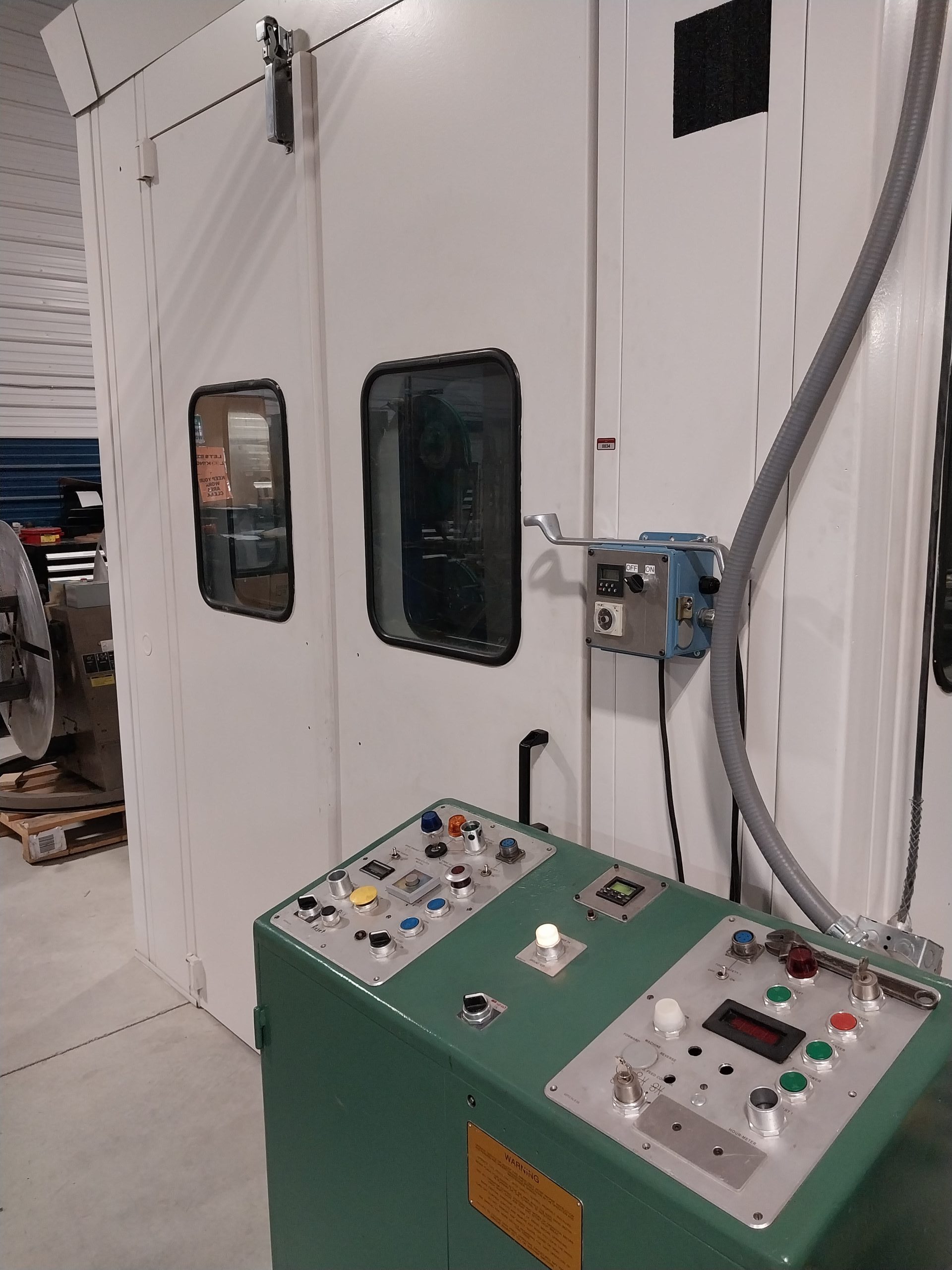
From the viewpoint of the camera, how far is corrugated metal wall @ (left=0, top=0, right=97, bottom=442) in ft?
15.7

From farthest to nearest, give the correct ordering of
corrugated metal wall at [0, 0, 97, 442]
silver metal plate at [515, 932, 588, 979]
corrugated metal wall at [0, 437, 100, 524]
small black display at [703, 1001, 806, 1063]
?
corrugated metal wall at [0, 437, 100, 524], corrugated metal wall at [0, 0, 97, 442], silver metal plate at [515, 932, 588, 979], small black display at [703, 1001, 806, 1063]

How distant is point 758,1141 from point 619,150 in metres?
1.26

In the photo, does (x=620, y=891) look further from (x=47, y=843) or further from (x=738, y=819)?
(x=47, y=843)

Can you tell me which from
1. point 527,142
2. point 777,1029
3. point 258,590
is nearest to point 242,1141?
point 258,590

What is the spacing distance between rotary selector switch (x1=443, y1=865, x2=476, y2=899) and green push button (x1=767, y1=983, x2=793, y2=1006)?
421 millimetres

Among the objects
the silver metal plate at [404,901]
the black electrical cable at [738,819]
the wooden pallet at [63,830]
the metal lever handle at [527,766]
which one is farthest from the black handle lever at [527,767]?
the wooden pallet at [63,830]

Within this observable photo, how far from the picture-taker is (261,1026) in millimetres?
1286

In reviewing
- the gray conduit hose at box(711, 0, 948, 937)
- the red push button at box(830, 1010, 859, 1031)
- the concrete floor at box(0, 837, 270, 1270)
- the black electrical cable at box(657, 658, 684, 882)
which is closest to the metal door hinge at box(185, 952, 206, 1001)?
the concrete floor at box(0, 837, 270, 1270)

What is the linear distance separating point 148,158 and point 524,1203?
2357 millimetres

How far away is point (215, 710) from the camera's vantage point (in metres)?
2.30

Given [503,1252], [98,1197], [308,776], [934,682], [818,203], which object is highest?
[818,203]

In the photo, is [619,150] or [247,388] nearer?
[619,150]

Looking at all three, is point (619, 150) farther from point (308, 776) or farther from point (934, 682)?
point (308, 776)

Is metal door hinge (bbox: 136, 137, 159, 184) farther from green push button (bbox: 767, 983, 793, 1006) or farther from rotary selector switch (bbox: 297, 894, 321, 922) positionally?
green push button (bbox: 767, 983, 793, 1006)
